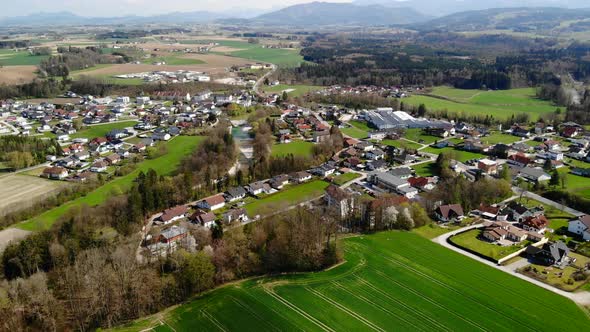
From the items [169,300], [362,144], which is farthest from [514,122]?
[169,300]

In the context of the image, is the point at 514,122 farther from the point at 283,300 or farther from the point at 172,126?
the point at 283,300

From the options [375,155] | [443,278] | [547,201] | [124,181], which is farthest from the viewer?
[375,155]

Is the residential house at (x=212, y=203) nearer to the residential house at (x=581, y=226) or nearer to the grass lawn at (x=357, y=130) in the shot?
the residential house at (x=581, y=226)

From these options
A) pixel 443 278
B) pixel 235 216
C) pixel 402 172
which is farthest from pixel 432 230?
pixel 235 216

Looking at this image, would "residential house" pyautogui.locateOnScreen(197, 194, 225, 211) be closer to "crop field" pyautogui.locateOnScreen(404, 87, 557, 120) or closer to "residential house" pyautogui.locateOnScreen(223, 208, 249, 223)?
"residential house" pyautogui.locateOnScreen(223, 208, 249, 223)

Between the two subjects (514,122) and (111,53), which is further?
(111,53)

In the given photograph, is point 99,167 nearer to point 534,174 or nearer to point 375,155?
point 375,155

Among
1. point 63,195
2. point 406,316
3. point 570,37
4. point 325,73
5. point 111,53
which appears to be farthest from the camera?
point 570,37
